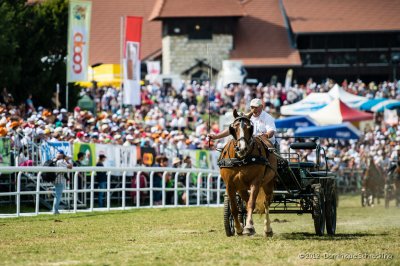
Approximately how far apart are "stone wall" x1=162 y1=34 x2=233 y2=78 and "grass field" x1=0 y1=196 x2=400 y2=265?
6464 centimetres

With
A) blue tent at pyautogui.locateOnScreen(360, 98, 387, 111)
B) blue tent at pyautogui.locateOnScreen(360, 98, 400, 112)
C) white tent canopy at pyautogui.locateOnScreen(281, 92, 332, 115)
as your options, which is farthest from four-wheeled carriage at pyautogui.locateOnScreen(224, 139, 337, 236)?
blue tent at pyautogui.locateOnScreen(360, 98, 400, 112)

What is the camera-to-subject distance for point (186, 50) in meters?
90.6

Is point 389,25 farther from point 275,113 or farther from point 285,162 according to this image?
point 285,162

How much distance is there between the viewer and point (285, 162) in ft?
62.7

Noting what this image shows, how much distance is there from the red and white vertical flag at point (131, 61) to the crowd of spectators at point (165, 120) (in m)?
0.87

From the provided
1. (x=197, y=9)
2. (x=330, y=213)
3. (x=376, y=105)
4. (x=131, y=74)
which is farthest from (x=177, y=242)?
(x=197, y=9)

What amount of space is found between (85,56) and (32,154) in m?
9.50

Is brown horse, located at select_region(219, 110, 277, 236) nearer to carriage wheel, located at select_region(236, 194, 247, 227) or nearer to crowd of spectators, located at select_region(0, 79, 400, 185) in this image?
carriage wheel, located at select_region(236, 194, 247, 227)

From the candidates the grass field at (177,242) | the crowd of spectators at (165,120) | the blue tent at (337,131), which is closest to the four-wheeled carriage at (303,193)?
the grass field at (177,242)

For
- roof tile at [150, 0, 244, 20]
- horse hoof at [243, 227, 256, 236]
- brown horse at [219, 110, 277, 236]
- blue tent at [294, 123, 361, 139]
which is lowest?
horse hoof at [243, 227, 256, 236]

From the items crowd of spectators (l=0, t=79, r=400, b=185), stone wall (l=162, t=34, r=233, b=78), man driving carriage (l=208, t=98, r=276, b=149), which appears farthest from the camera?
stone wall (l=162, t=34, r=233, b=78)

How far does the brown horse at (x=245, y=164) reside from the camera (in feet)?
59.4

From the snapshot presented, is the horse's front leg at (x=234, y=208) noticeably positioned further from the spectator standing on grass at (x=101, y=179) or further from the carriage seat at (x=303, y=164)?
the spectator standing on grass at (x=101, y=179)

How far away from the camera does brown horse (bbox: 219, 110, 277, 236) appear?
18.1 m
